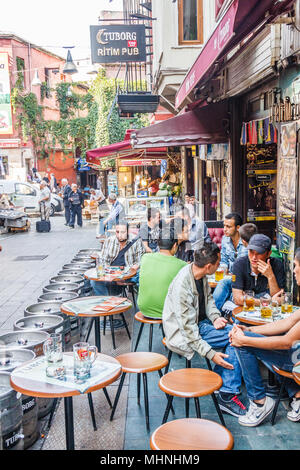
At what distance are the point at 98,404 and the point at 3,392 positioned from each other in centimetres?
141

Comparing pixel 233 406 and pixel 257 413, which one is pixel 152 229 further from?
pixel 257 413

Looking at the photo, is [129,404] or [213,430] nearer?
[213,430]

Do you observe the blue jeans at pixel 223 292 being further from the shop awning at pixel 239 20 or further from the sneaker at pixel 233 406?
the shop awning at pixel 239 20

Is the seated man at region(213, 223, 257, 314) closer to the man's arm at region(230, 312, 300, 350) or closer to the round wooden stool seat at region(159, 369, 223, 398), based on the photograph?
the man's arm at region(230, 312, 300, 350)

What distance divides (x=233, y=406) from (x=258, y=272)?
1385mm

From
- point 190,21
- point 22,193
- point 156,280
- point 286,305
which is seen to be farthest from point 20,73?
point 286,305

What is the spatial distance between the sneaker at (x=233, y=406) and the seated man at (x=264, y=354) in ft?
0.36

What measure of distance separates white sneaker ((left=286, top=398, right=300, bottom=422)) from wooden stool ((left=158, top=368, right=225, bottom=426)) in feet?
3.43

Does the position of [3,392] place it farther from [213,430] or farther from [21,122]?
[21,122]

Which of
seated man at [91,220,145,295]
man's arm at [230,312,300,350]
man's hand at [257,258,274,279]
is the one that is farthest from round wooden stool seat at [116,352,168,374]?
seated man at [91,220,145,295]

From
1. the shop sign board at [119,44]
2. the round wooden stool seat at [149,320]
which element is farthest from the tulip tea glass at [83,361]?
the shop sign board at [119,44]

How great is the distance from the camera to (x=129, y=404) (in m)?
4.69

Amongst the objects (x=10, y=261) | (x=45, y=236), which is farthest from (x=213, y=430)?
(x=45, y=236)

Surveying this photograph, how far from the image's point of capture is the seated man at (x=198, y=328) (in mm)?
4164
